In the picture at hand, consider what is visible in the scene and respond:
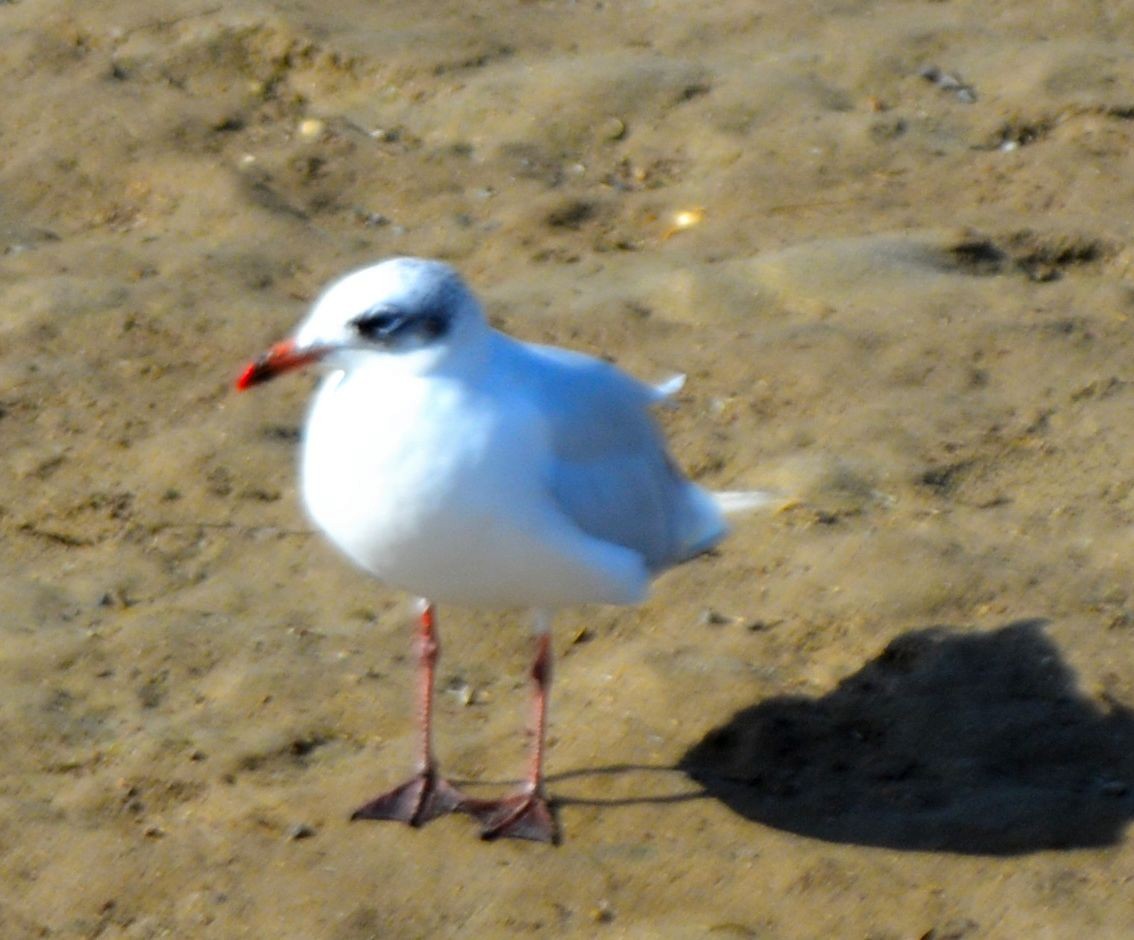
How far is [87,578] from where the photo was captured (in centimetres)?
494

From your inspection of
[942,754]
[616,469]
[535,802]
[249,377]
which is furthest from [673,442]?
[249,377]

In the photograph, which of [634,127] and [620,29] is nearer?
[634,127]

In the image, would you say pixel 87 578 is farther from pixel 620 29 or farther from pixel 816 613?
pixel 620 29

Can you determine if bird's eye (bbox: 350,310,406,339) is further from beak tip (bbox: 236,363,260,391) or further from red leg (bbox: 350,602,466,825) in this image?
red leg (bbox: 350,602,466,825)

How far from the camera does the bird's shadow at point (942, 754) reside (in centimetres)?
414

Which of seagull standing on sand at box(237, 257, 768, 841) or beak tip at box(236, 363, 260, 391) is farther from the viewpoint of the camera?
beak tip at box(236, 363, 260, 391)

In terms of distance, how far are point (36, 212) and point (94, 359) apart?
103cm

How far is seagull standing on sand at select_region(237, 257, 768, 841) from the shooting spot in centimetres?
374

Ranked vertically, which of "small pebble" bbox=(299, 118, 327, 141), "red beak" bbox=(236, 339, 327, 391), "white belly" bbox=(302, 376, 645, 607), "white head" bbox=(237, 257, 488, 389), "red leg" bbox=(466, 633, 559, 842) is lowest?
"small pebble" bbox=(299, 118, 327, 141)

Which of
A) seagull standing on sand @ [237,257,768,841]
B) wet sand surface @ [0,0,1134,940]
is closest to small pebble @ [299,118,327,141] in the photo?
wet sand surface @ [0,0,1134,940]

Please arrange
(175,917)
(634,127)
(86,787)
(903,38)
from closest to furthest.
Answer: (175,917) → (86,787) → (634,127) → (903,38)

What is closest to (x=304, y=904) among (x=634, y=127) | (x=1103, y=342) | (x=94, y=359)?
(x=94, y=359)

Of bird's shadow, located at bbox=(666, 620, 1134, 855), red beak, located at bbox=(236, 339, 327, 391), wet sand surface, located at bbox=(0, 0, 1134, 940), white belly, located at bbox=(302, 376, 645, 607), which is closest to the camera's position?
white belly, located at bbox=(302, 376, 645, 607)

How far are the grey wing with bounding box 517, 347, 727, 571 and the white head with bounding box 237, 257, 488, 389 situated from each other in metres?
0.28
